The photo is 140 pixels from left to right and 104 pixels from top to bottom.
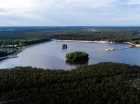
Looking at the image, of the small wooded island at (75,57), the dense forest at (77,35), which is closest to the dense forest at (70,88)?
the small wooded island at (75,57)

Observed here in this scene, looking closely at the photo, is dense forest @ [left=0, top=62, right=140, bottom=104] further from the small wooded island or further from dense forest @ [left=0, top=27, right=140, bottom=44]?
dense forest @ [left=0, top=27, right=140, bottom=44]

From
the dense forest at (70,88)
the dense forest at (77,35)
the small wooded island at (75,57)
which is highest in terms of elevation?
the dense forest at (70,88)

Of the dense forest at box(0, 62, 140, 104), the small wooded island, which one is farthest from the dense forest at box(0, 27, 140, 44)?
the dense forest at box(0, 62, 140, 104)

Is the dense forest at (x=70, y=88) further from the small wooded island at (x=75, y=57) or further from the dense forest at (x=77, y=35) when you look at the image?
the dense forest at (x=77, y=35)

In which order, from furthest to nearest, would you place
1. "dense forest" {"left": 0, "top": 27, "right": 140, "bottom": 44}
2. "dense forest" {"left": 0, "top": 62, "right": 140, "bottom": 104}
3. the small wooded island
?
"dense forest" {"left": 0, "top": 27, "right": 140, "bottom": 44}
the small wooded island
"dense forest" {"left": 0, "top": 62, "right": 140, "bottom": 104}

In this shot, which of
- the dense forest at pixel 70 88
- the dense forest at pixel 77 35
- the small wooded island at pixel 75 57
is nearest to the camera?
the dense forest at pixel 70 88

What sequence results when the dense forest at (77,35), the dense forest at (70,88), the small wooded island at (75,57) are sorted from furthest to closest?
the dense forest at (77,35)
the small wooded island at (75,57)
the dense forest at (70,88)

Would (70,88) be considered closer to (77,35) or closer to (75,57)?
(75,57)

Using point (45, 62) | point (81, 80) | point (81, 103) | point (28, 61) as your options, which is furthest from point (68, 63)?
point (81, 103)
